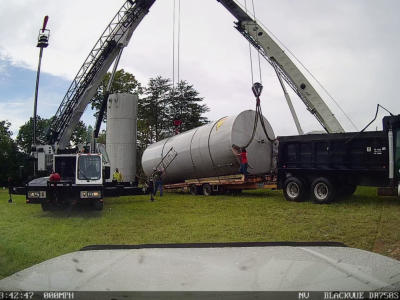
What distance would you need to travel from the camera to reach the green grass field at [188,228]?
18.9 ft

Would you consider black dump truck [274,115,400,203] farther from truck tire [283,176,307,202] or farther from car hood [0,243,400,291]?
car hood [0,243,400,291]

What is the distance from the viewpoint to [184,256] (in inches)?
98.0

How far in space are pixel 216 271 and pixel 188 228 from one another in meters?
5.36

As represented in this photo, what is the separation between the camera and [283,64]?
55.7ft

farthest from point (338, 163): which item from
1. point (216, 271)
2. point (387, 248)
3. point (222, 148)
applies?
point (216, 271)

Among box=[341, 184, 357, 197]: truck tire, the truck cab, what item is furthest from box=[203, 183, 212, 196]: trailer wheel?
the truck cab

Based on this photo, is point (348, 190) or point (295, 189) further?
point (295, 189)

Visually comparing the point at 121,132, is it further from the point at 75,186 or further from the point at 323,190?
Answer: the point at 323,190

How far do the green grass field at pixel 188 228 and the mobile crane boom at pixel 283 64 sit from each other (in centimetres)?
578

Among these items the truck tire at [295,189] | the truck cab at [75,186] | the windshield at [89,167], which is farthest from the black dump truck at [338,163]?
the windshield at [89,167]

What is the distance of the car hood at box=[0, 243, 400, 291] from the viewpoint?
187cm

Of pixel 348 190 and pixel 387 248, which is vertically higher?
pixel 348 190

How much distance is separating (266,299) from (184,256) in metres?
0.85

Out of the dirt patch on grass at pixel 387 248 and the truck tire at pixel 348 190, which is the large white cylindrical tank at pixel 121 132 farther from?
the dirt patch on grass at pixel 387 248
